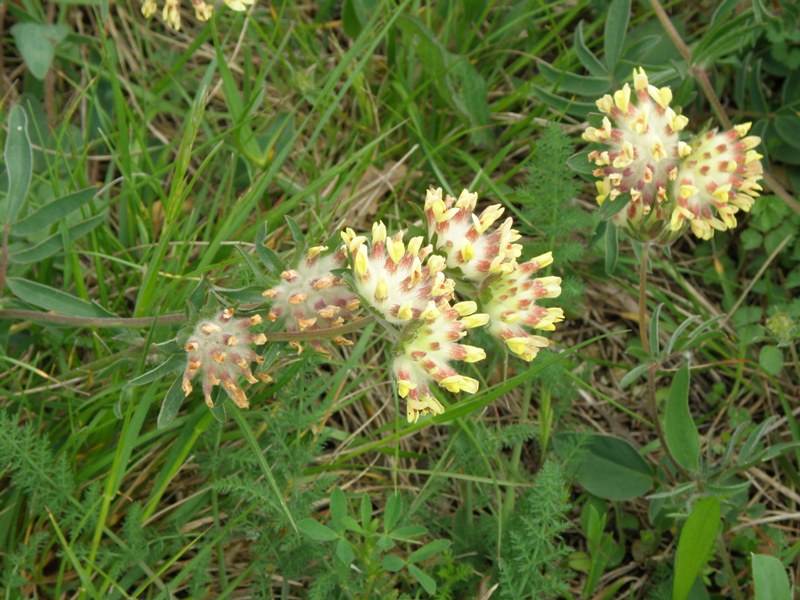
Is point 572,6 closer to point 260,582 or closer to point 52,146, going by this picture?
point 52,146

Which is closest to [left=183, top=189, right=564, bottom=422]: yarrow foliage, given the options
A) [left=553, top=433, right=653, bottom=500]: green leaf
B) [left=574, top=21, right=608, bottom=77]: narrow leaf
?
[left=553, top=433, right=653, bottom=500]: green leaf

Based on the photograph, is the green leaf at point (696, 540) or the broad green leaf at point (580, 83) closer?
the green leaf at point (696, 540)

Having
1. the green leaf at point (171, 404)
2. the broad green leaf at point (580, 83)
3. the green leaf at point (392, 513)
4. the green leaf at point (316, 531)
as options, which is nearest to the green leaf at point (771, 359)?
the broad green leaf at point (580, 83)

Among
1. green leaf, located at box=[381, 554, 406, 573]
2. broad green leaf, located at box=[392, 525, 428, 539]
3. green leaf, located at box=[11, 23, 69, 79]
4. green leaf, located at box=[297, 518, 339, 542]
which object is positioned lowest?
green leaf, located at box=[381, 554, 406, 573]

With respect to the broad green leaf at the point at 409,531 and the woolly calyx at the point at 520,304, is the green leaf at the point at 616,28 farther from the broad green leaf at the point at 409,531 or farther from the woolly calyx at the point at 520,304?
the broad green leaf at the point at 409,531

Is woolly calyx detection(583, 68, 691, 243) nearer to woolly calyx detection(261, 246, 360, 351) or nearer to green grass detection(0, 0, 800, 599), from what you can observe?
green grass detection(0, 0, 800, 599)

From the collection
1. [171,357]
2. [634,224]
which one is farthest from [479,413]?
[171,357]

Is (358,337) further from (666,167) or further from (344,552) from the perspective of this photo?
(666,167)
